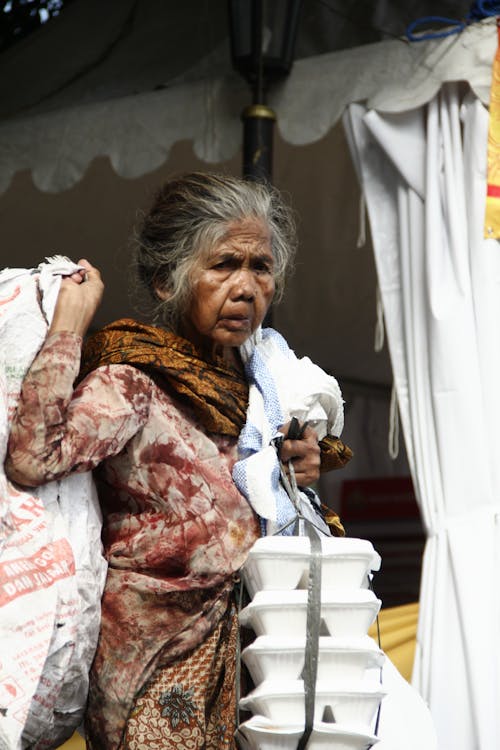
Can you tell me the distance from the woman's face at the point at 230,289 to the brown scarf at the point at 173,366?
3.0 inches

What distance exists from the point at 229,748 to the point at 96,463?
65 centimetres

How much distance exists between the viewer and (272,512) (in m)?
2.21

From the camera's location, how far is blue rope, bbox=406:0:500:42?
357 cm

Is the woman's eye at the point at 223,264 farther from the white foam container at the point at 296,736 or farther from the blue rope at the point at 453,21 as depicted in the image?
the blue rope at the point at 453,21

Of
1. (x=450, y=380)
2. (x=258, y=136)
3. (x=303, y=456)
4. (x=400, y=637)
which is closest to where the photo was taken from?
(x=303, y=456)

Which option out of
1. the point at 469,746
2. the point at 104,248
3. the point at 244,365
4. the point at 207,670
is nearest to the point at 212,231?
the point at 244,365

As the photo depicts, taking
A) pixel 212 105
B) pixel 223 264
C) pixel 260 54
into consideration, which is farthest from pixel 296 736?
pixel 212 105

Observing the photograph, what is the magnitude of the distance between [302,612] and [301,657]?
79mm

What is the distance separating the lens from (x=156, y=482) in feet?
7.25

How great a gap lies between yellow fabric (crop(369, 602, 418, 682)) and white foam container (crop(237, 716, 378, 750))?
1935 millimetres

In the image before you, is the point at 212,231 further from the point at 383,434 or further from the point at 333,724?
the point at 383,434

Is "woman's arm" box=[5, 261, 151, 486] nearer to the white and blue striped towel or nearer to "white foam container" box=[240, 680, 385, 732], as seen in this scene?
the white and blue striped towel

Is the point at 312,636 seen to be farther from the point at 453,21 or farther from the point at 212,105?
the point at 212,105

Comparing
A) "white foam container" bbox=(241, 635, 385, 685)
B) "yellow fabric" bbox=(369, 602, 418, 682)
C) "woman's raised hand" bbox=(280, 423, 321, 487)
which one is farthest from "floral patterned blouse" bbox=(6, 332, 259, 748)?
"yellow fabric" bbox=(369, 602, 418, 682)
